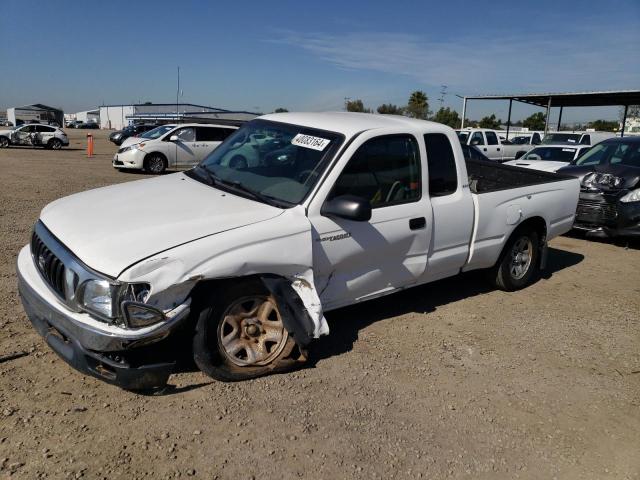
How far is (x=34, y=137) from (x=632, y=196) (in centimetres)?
2727

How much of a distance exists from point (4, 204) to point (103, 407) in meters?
7.45

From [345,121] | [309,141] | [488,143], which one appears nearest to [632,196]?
[345,121]

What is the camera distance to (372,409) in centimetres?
352

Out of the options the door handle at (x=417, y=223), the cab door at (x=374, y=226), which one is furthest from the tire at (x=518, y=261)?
the door handle at (x=417, y=223)

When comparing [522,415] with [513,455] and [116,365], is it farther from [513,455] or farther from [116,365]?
[116,365]

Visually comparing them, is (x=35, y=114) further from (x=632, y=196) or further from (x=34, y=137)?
(x=632, y=196)

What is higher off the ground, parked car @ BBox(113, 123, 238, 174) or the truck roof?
the truck roof

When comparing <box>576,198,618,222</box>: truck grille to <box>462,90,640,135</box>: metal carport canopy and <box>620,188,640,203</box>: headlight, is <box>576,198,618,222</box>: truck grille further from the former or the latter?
<box>462,90,640,135</box>: metal carport canopy

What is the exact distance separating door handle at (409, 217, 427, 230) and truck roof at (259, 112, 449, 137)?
793mm

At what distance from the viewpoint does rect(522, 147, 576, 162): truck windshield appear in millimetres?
13009

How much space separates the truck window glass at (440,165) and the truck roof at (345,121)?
13 centimetres

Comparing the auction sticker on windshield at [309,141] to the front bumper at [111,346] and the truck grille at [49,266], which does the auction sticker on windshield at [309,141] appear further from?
the truck grille at [49,266]

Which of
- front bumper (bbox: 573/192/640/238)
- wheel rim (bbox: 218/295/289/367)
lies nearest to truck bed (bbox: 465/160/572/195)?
front bumper (bbox: 573/192/640/238)

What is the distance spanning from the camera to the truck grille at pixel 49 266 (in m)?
3.30
